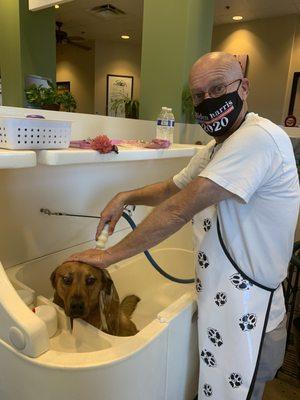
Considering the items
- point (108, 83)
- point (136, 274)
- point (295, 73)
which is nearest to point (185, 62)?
point (108, 83)

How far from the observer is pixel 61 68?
5.49 feet

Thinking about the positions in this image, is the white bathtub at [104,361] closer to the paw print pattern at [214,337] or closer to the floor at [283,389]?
the paw print pattern at [214,337]

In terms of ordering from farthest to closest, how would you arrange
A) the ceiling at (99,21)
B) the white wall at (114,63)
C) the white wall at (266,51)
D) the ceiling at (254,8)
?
the white wall at (266,51)
the ceiling at (254,8)
the white wall at (114,63)
the ceiling at (99,21)

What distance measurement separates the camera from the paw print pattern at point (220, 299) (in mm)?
902

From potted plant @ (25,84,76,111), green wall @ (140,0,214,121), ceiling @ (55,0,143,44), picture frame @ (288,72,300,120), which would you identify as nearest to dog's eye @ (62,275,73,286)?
potted plant @ (25,84,76,111)

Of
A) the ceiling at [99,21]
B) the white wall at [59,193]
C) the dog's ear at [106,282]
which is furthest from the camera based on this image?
the ceiling at [99,21]

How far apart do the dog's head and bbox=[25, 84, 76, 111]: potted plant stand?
0.67 meters

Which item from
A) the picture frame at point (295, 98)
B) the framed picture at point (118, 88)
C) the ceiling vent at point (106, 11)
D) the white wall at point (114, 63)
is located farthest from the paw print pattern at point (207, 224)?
the picture frame at point (295, 98)

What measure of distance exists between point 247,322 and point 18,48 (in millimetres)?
1385

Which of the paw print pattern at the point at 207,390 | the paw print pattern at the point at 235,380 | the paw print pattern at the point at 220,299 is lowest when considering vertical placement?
the paw print pattern at the point at 207,390

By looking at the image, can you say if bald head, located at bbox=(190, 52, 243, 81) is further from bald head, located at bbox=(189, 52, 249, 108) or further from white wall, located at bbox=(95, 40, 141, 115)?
white wall, located at bbox=(95, 40, 141, 115)

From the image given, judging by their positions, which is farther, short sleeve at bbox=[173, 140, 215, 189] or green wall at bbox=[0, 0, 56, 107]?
green wall at bbox=[0, 0, 56, 107]

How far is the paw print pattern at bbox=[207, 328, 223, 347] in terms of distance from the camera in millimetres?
926

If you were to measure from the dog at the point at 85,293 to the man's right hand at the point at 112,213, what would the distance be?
190mm
